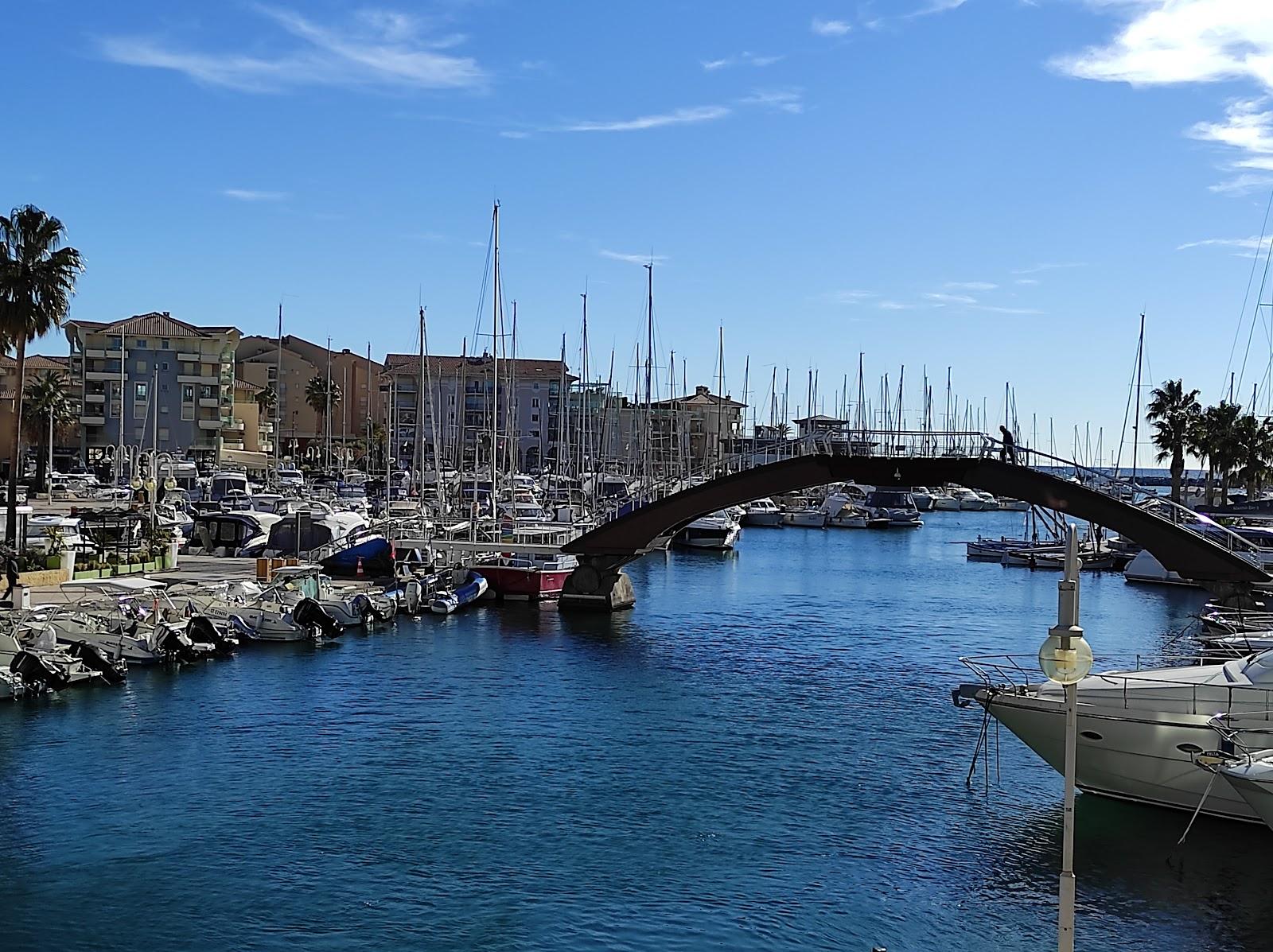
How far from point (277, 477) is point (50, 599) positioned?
7731 cm

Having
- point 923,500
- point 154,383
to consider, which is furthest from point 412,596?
point 923,500

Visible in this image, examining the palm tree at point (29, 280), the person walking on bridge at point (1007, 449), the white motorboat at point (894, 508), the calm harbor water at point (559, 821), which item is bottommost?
the calm harbor water at point (559, 821)

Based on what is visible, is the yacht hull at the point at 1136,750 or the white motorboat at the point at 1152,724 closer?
the white motorboat at the point at 1152,724

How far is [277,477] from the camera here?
121562 mm

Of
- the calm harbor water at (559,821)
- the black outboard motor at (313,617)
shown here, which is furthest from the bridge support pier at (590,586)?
the black outboard motor at (313,617)

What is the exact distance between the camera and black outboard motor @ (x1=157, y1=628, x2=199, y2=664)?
41.1 m

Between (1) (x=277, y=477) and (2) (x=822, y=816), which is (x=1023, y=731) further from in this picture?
(1) (x=277, y=477)

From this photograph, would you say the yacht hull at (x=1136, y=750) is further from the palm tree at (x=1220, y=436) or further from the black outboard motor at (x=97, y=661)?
the palm tree at (x=1220, y=436)

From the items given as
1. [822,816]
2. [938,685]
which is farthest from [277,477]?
[822,816]

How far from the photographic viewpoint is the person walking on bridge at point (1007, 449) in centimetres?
4944

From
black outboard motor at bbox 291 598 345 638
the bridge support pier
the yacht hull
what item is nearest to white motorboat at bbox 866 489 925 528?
the bridge support pier

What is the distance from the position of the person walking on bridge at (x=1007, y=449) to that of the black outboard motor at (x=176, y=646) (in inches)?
1099

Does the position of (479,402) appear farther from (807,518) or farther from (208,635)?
(208,635)

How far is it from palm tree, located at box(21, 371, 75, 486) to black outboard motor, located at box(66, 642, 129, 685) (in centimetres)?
7645
